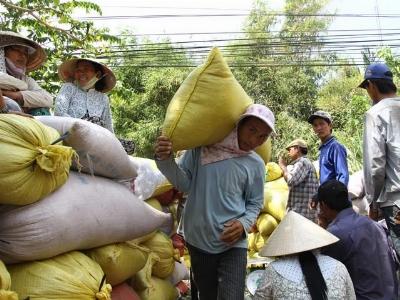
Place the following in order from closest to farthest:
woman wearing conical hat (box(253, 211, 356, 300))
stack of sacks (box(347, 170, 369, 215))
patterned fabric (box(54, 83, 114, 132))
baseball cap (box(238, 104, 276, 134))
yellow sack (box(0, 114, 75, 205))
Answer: yellow sack (box(0, 114, 75, 205))
woman wearing conical hat (box(253, 211, 356, 300))
baseball cap (box(238, 104, 276, 134))
patterned fabric (box(54, 83, 114, 132))
stack of sacks (box(347, 170, 369, 215))

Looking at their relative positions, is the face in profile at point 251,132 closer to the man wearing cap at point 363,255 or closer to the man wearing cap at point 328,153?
the man wearing cap at point 363,255

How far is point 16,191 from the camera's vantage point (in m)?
1.87

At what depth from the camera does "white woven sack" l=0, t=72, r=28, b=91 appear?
8.91 feet

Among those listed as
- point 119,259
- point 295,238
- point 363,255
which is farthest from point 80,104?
point 363,255

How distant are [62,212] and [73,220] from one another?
0.07 meters

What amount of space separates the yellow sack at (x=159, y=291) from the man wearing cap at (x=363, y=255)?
1.06 metres

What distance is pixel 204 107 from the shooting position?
2.51m

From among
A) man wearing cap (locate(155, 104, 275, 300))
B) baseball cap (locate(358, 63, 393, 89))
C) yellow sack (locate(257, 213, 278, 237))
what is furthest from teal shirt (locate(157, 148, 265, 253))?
yellow sack (locate(257, 213, 278, 237))

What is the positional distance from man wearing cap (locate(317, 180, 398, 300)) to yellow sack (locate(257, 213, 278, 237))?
126 inches

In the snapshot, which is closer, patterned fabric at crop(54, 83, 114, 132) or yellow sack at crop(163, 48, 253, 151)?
yellow sack at crop(163, 48, 253, 151)

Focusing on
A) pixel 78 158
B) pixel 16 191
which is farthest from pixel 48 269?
pixel 78 158

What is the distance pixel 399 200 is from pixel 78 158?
220cm

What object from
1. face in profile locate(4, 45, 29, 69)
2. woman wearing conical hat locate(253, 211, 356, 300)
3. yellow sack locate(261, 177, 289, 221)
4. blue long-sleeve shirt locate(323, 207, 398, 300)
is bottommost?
yellow sack locate(261, 177, 289, 221)

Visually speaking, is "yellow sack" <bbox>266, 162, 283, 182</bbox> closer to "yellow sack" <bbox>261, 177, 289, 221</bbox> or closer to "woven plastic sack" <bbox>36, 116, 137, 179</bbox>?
"yellow sack" <bbox>261, 177, 289, 221</bbox>
